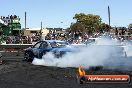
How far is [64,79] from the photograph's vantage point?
1298cm

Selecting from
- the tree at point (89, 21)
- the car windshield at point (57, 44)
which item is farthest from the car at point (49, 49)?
the tree at point (89, 21)

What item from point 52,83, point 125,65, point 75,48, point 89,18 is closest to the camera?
point 52,83

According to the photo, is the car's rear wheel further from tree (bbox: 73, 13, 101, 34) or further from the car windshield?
tree (bbox: 73, 13, 101, 34)

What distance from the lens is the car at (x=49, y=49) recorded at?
1989 cm

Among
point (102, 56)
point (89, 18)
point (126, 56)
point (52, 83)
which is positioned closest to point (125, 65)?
point (102, 56)

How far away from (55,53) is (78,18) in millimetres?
116374

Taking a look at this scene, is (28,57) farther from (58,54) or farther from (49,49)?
(58,54)

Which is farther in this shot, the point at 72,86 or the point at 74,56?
the point at 74,56

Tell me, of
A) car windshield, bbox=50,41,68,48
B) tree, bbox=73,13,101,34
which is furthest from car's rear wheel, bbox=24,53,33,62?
tree, bbox=73,13,101,34

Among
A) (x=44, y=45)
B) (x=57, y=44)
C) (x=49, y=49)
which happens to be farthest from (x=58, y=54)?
(x=44, y=45)

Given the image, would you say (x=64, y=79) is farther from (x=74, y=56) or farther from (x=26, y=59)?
(x=26, y=59)

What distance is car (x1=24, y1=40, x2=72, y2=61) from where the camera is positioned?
19.9 metres

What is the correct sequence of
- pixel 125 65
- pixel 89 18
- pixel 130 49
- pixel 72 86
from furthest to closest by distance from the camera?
pixel 89 18 → pixel 130 49 → pixel 125 65 → pixel 72 86

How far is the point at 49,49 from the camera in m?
20.8
